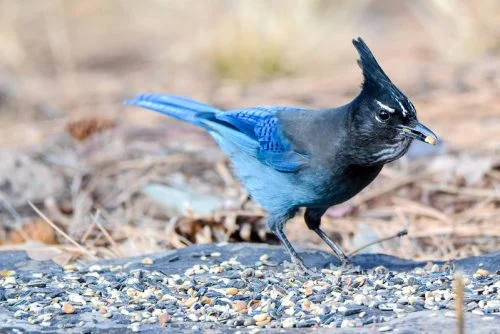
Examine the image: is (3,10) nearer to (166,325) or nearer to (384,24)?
(384,24)

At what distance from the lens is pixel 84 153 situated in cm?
629

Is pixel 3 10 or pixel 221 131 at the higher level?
pixel 3 10

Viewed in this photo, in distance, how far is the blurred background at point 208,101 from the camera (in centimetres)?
511

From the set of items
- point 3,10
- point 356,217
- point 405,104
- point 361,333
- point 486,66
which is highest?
point 3,10

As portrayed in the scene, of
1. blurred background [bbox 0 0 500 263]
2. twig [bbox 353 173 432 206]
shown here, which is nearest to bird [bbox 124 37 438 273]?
blurred background [bbox 0 0 500 263]

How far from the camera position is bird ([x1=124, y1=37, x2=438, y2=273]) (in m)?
3.82

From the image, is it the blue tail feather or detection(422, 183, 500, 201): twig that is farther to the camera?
detection(422, 183, 500, 201): twig

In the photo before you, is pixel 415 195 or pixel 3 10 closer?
pixel 415 195

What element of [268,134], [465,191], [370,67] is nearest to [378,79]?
[370,67]

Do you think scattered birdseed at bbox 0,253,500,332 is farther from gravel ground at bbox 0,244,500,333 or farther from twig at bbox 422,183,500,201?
twig at bbox 422,183,500,201

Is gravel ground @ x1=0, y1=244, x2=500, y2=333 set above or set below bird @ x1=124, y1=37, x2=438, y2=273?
below

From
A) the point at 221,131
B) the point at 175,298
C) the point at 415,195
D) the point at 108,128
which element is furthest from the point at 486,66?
the point at 175,298

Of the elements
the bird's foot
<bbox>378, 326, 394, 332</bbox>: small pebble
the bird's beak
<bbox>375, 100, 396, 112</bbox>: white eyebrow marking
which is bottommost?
<bbox>378, 326, 394, 332</bbox>: small pebble

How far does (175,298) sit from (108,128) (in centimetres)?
313
